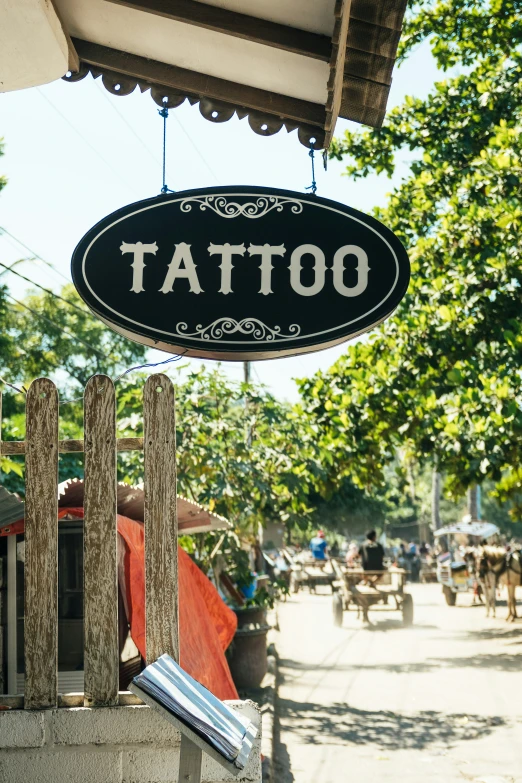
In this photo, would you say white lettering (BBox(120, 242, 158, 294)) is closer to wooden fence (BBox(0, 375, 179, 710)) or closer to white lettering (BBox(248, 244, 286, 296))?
white lettering (BBox(248, 244, 286, 296))

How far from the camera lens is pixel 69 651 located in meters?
6.52

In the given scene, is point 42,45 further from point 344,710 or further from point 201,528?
point 344,710

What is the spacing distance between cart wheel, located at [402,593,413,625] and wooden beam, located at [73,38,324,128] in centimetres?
1571

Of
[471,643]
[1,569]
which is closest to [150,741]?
[1,569]

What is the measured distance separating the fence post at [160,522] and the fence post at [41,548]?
14.6 inches

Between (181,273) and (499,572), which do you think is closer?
(181,273)

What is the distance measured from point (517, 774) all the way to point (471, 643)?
341 inches

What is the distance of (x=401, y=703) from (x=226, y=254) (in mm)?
8378

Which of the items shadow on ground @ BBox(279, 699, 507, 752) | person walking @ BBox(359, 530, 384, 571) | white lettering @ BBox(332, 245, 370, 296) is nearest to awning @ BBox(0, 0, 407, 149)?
white lettering @ BBox(332, 245, 370, 296)

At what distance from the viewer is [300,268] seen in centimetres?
304

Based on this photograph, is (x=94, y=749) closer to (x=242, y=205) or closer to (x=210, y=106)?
(x=242, y=205)

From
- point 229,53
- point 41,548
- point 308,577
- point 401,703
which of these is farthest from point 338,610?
point 229,53

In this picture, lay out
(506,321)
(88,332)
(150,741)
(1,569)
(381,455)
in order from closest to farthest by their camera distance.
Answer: (150,741) < (1,569) < (506,321) < (381,455) < (88,332)

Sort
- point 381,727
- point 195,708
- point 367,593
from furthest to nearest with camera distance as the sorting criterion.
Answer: point 367,593
point 381,727
point 195,708
